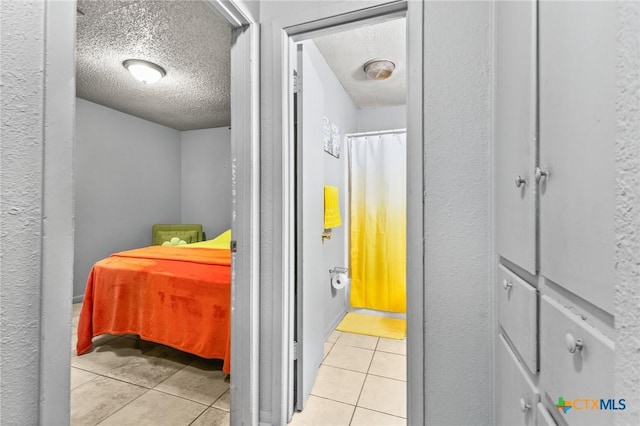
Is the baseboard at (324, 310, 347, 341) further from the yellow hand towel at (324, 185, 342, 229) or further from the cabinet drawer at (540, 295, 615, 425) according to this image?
the cabinet drawer at (540, 295, 615, 425)

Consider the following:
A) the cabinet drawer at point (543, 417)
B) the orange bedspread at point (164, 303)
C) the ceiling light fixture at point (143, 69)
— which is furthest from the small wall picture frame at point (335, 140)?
the cabinet drawer at point (543, 417)

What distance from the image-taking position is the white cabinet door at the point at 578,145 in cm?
42

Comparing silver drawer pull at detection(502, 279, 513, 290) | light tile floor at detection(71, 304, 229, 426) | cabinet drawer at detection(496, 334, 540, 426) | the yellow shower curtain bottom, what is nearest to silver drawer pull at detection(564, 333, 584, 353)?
cabinet drawer at detection(496, 334, 540, 426)

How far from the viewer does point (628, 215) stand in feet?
1.20

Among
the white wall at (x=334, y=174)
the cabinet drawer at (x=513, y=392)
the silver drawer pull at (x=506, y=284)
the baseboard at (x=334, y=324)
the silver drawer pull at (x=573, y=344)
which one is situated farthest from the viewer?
the baseboard at (x=334, y=324)

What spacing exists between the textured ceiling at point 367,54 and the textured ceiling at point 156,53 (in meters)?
0.84

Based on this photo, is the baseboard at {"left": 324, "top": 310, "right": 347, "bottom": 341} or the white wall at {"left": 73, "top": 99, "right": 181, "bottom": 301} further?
the white wall at {"left": 73, "top": 99, "right": 181, "bottom": 301}

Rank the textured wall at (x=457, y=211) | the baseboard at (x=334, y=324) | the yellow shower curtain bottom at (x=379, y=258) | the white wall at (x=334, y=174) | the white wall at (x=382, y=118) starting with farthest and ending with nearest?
the white wall at (x=382, y=118)
the yellow shower curtain bottom at (x=379, y=258)
the baseboard at (x=334, y=324)
the white wall at (x=334, y=174)
the textured wall at (x=457, y=211)

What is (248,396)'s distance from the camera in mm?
1388

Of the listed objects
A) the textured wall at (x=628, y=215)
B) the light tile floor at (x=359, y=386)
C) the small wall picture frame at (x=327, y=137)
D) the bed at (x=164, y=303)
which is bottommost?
the light tile floor at (x=359, y=386)

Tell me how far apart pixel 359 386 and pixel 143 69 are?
10.7ft

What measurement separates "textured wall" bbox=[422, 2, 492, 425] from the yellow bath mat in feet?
4.54

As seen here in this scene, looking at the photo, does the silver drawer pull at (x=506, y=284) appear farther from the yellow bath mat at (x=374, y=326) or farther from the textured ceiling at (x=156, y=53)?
the textured ceiling at (x=156, y=53)

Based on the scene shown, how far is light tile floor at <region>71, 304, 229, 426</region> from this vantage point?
62.7 inches
